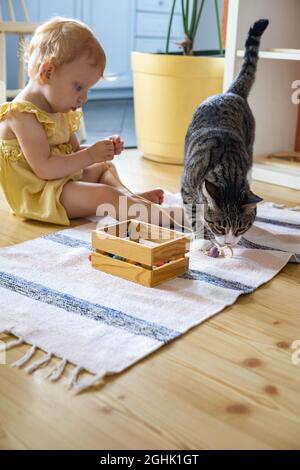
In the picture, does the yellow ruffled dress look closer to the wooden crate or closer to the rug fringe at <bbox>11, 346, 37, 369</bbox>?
the wooden crate

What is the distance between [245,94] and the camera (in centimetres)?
167

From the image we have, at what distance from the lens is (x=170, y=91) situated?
6.97 feet

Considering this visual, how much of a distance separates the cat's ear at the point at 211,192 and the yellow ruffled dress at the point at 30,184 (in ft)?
1.35

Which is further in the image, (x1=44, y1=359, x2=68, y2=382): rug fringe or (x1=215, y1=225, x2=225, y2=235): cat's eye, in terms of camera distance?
(x1=215, y1=225, x2=225, y2=235): cat's eye

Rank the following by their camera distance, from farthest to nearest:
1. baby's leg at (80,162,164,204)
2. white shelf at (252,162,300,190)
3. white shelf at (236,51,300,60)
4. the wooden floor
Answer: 1. white shelf at (252,162,300,190)
2. white shelf at (236,51,300,60)
3. baby's leg at (80,162,164,204)
4. the wooden floor

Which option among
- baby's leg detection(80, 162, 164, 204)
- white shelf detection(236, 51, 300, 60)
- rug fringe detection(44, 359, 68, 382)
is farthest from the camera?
white shelf detection(236, 51, 300, 60)

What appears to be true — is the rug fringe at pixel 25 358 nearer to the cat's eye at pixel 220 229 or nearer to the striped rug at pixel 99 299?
the striped rug at pixel 99 299

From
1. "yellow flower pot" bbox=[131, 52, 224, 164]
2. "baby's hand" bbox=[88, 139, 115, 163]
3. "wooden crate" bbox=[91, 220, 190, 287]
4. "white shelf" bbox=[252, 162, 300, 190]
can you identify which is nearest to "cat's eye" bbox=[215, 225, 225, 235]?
"wooden crate" bbox=[91, 220, 190, 287]

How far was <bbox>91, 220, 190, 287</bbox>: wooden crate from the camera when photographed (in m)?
1.11

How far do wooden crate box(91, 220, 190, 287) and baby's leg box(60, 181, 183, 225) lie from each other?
0.84 feet

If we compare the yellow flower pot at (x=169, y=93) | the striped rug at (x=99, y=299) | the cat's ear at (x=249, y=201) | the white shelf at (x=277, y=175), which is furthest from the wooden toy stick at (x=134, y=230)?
the yellow flower pot at (x=169, y=93)

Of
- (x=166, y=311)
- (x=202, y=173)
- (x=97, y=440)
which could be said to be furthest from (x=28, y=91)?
(x=97, y=440)

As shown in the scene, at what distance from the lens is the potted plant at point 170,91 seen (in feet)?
6.84
